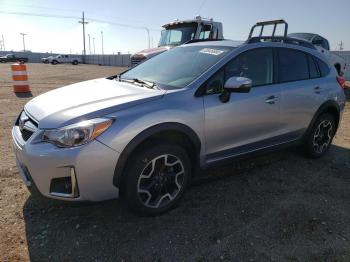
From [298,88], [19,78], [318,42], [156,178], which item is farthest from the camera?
[318,42]

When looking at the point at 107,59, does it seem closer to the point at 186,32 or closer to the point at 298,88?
the point at 186,32

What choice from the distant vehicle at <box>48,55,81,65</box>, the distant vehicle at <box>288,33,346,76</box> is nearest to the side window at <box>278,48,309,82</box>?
the distant vehicle at <box>288,33,346,76</box>

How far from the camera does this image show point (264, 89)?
414cm

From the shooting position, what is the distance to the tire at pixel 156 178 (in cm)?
314

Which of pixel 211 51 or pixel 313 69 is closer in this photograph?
pixel 211 51

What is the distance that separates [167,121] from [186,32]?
31.7ft

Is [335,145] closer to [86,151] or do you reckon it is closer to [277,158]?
[277,158]

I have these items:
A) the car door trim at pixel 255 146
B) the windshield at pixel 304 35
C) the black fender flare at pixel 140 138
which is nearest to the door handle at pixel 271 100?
the car door trim at pixel 255 146

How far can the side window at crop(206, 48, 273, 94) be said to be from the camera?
369 centimetres

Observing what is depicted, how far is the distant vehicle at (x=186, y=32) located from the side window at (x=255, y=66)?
8068 millimetres

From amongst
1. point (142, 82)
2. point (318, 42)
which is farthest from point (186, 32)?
point (142, 82)

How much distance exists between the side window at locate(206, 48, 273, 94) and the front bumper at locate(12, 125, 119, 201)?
53.5 inches

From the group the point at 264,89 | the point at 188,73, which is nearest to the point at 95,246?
the point at 188,73

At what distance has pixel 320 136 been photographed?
526 cm
